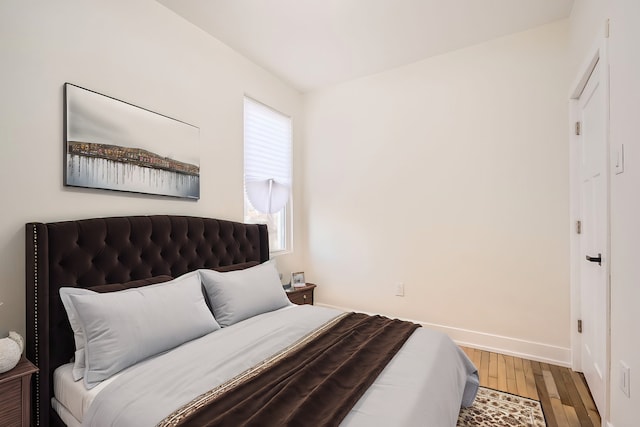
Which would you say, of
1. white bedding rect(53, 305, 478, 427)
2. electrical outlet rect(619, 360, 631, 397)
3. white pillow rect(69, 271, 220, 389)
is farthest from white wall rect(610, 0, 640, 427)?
white pillow rect(69, 271, 220, 389)

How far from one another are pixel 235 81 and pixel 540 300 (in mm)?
3395

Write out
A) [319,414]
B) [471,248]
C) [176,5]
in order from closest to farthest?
[319,414], [176,5], [471,248]

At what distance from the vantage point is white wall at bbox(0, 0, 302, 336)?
1681mm

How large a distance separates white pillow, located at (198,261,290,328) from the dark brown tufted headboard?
0.31 metres

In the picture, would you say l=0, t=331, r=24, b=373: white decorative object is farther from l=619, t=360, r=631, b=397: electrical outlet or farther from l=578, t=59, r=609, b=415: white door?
l=578, t=59, r=609, b=415: white door

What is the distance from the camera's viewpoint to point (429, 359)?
1624mm

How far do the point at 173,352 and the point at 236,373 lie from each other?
1.39 feet

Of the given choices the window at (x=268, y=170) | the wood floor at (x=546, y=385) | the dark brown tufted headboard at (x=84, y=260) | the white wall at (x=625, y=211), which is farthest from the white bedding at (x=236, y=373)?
the window at (x=268, y=170)

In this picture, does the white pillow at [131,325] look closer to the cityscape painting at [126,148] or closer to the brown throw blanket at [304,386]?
the brown throw blanket at [304,386]

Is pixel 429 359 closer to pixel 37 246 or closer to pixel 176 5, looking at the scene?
pixel 37 246

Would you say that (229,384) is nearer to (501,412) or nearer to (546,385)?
(501,412)

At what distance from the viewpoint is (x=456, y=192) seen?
3139 millimetres

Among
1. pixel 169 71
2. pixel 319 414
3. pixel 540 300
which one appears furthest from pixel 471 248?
pixel 169 71

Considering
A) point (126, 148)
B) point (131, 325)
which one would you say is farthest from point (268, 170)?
point (131, 325)
